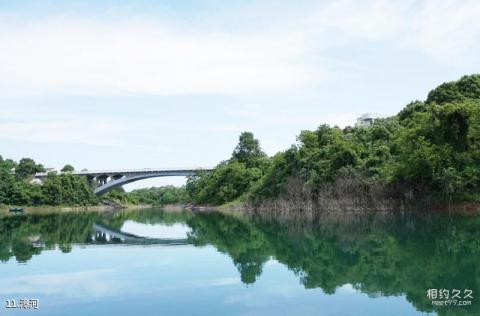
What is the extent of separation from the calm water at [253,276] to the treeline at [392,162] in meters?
12.9

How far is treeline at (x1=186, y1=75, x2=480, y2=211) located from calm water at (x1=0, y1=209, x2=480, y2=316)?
42.3 ft

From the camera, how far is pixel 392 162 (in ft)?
103

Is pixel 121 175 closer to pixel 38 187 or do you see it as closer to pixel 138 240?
pixel 38 187

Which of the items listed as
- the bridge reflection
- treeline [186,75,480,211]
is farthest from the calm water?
treeline [186,75,480,211]

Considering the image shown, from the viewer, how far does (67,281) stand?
8898 millimetres

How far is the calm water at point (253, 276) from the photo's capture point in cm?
666

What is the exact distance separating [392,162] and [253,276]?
962 inches

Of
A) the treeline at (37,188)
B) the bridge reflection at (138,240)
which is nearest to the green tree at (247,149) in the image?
the treeline at (37,188)

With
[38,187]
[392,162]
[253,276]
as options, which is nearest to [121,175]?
[38,187]

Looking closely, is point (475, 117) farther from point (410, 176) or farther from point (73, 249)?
point (73, 249)

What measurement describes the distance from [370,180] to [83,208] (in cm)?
4506

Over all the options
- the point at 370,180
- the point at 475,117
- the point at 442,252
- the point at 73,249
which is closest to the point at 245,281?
the point at 442,252

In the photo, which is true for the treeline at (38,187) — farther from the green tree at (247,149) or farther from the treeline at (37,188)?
the green tree at (247,149)

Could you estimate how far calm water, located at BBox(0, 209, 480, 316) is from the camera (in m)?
6.66
